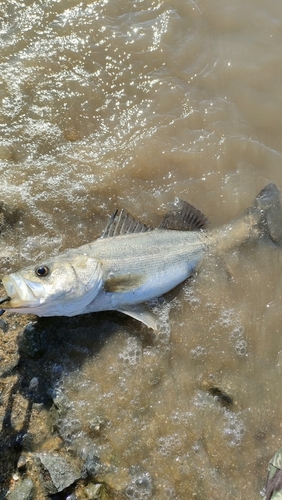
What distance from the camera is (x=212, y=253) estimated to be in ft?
17.5

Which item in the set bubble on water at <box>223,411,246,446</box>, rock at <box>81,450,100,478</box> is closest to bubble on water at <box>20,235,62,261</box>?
rock at <box>81,450,100,478</box>

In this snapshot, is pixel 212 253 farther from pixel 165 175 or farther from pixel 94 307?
pixel 94 307

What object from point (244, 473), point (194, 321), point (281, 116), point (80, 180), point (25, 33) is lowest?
point (244, 473)

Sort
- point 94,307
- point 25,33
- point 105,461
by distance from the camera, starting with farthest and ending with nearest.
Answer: point 25,33, point 94,307, point 105,461

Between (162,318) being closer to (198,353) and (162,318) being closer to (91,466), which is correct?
(198,353)

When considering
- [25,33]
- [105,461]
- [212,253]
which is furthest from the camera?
[25,33]

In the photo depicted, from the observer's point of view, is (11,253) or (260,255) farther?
(260,255)

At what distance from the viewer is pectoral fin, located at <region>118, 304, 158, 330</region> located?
4.65m

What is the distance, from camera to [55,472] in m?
4.07

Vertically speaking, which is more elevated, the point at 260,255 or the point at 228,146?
the point at 228,146

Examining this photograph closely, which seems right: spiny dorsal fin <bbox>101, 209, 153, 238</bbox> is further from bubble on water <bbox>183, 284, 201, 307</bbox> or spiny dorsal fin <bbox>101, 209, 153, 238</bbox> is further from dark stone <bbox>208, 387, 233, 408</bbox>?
dark stone <bbox>208, 387, 233, 408</bbox>

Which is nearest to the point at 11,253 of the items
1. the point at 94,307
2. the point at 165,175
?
the point at 94,307

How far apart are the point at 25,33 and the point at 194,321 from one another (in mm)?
4606

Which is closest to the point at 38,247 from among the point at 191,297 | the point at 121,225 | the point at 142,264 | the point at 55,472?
the point at 121,225
